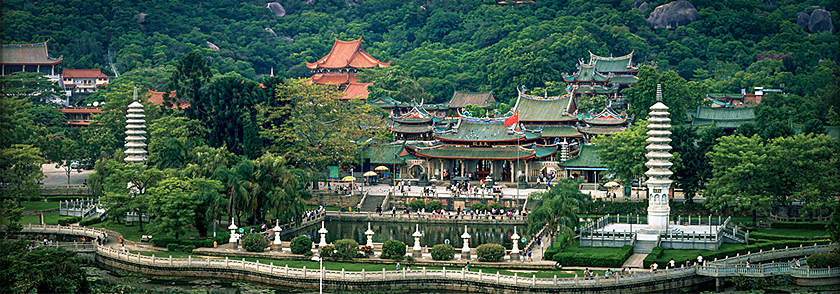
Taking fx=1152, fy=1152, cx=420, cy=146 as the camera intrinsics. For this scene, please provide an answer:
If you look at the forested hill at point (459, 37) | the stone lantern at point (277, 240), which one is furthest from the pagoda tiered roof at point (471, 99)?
the stone lantern at point (277, 240)

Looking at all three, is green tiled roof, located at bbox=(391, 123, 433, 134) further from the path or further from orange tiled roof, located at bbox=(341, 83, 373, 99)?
the path

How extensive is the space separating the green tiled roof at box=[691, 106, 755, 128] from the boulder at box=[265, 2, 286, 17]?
89856mm

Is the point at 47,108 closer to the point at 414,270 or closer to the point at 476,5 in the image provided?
the point at 414,270

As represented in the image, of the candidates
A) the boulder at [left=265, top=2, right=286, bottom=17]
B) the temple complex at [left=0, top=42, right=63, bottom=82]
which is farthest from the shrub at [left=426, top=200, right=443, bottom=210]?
the boulder at [left=265, top=2, right=286, bottom=17]

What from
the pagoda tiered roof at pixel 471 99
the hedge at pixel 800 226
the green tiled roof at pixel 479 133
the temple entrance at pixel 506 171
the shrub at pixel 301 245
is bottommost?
the shrub at pixel 301 245

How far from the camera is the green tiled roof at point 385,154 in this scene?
3484 inches

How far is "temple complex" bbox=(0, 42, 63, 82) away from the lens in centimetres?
12162

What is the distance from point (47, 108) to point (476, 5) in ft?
238

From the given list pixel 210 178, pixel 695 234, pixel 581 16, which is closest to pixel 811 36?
pixel 581 16

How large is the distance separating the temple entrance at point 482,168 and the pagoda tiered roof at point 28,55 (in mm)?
57610

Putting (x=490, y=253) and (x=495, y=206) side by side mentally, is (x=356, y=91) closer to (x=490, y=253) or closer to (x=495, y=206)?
(x=495, y=206)

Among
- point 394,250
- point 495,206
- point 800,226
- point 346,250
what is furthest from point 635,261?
point 495,206

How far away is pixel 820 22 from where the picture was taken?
141 m

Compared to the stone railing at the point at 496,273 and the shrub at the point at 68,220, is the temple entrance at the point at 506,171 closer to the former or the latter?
the stone railing at the point at 496,273
